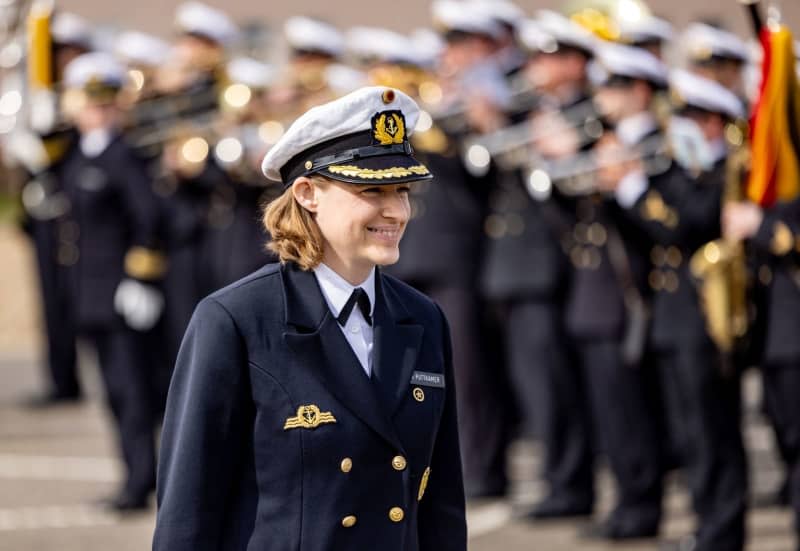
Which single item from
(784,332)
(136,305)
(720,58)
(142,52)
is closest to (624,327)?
(784,332)

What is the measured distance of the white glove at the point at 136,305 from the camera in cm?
888

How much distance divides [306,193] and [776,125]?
3249mm

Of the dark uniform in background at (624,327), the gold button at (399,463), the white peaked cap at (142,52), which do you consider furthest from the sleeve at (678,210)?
the white peaked cap at (142,52)

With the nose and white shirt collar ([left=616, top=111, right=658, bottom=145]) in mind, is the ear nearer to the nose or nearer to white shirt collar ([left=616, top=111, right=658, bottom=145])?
the nose

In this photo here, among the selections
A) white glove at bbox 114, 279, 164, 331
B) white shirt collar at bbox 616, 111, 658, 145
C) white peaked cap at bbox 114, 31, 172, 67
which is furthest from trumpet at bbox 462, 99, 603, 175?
white peaked cap at bbox 114, 31, 172, 67

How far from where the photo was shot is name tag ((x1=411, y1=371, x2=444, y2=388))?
11.8 ft

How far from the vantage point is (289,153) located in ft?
11.7

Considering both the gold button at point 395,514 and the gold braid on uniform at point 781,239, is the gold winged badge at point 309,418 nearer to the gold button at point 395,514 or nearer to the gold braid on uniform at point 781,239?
the gold button at point 395,514

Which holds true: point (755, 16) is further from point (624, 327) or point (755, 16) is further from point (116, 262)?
point (116, 262)

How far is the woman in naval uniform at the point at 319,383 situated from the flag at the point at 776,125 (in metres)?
2.98

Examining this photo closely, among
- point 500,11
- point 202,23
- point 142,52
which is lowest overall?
point 500,11

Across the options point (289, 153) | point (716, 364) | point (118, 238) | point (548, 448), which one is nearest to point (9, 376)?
point (118, 238)

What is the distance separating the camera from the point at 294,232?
3576mm

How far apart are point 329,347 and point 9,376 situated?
474 inches
